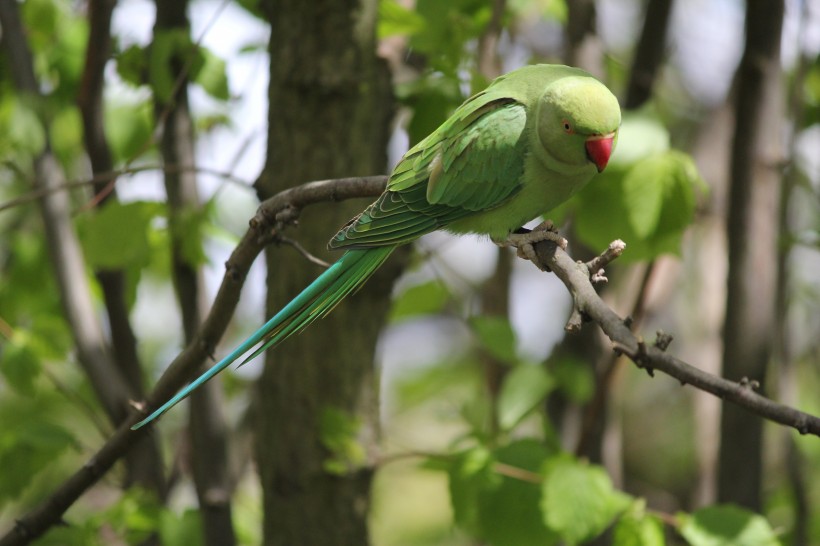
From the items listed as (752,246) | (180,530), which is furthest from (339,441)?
(752,246)

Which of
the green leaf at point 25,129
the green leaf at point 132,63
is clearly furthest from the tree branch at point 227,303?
the green leaf at point 132,63

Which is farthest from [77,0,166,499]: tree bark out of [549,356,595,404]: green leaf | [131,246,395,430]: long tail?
[549,356,595,404]: green leaf

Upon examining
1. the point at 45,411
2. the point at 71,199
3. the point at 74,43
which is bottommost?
the point at 45,411

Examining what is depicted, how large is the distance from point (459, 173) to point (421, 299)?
152cm

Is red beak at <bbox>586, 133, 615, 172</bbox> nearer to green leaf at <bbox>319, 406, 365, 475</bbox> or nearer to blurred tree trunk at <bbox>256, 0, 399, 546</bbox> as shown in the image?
blurred tree trunk at <bbox>256, 0, 399, 546</bbox>

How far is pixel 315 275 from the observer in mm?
2990

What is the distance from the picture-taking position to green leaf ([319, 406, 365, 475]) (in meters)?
3.01

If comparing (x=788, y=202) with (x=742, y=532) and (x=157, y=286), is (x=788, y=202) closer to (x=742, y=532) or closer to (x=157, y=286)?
(x=742, y=532)

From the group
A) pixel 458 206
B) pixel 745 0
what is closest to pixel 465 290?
pixel 745 0

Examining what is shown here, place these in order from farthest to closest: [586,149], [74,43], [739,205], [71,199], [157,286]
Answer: [157,286] < [71,199] < [74,43] < [739,205] < [586,149]

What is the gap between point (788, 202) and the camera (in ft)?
13.3

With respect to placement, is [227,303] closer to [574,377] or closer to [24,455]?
[24,455]

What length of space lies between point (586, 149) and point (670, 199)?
2.04ft

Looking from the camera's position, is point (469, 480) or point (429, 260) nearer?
point (469, 480)
